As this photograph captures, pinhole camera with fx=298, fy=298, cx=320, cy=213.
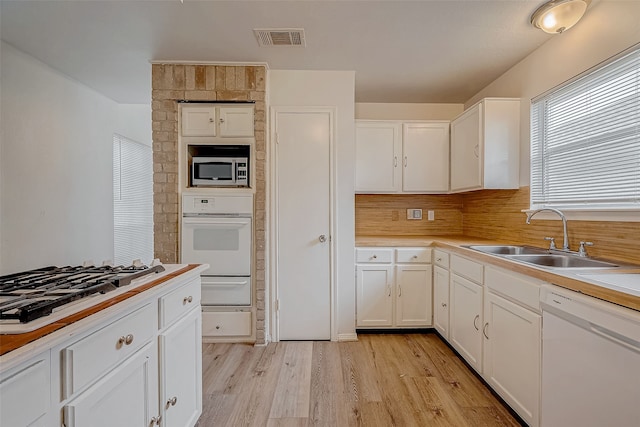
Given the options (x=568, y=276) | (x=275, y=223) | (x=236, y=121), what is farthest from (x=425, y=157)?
(x=568, y=276)

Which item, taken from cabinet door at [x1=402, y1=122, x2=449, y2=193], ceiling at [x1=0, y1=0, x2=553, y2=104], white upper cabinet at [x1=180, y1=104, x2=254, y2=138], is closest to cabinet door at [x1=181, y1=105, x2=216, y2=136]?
white upper cabinet at [x1=180, y1=104, x2=254, y2=138]

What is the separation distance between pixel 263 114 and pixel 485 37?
72.1 inches

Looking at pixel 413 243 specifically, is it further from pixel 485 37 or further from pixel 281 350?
pixel 485 37

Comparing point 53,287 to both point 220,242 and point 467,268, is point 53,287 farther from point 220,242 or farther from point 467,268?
point 467,268

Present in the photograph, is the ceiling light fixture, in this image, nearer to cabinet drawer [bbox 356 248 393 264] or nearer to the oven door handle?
cabinet drawer [bbox 356 248 393 264]

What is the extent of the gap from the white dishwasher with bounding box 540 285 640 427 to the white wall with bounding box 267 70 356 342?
1575 mm

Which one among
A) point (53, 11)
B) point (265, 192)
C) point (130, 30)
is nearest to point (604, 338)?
point (265, 192)

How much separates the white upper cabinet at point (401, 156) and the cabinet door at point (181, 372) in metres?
2.17

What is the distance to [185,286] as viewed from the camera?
1469mm

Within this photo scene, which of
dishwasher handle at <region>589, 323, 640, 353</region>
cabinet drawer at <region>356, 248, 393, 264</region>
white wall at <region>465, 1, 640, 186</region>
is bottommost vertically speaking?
dishwasher handle at <region>589, 323, 640, 353</region>

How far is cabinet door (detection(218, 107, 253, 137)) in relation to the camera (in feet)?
8.73

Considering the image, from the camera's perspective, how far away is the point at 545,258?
2.03 m

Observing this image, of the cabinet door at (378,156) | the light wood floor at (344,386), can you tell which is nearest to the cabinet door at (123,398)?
the light wood floor at (344,386)

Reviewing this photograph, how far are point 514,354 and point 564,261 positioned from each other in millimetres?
724
